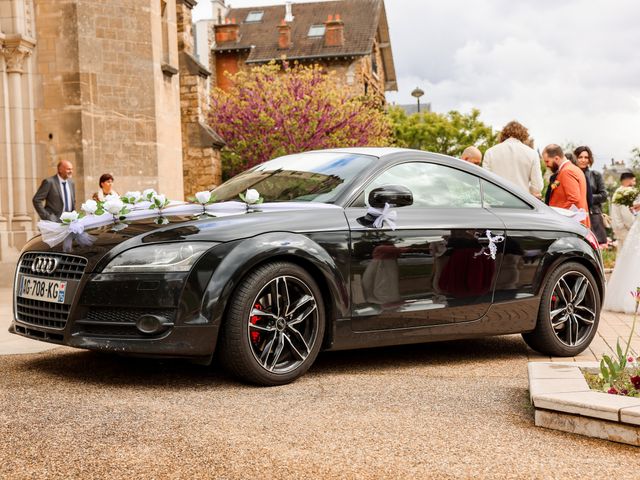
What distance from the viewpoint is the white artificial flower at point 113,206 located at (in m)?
6.09

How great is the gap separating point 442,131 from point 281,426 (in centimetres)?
5586

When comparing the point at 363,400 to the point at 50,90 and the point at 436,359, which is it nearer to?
the point at 436,359

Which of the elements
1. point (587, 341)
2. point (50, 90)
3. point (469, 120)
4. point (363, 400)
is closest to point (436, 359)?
point (587, 341)

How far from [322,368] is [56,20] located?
13195mm

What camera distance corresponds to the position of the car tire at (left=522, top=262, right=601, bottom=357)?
735 cm

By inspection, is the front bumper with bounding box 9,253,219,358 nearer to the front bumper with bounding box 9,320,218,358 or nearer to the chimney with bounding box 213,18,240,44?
the front bumper with bounding box 9,320,218,358

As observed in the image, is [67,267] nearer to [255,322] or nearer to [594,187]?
[255,322]

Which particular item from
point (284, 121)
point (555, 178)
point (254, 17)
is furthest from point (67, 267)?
point (254, 17)

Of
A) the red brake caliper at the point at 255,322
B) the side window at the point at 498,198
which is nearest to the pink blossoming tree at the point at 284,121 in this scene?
the side window at the point at 498,198

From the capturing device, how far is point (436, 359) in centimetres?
725

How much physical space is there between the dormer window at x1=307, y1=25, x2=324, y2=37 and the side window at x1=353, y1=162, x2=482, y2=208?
47.9 metres

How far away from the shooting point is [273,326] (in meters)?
5.88

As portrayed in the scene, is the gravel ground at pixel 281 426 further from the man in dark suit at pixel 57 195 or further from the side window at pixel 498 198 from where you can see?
the man in dark suit at pixel 57 195

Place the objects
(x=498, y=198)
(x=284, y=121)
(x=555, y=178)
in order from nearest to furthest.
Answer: (x=498, y=198)
(x=555, y=178)
(x=284, y=121)
